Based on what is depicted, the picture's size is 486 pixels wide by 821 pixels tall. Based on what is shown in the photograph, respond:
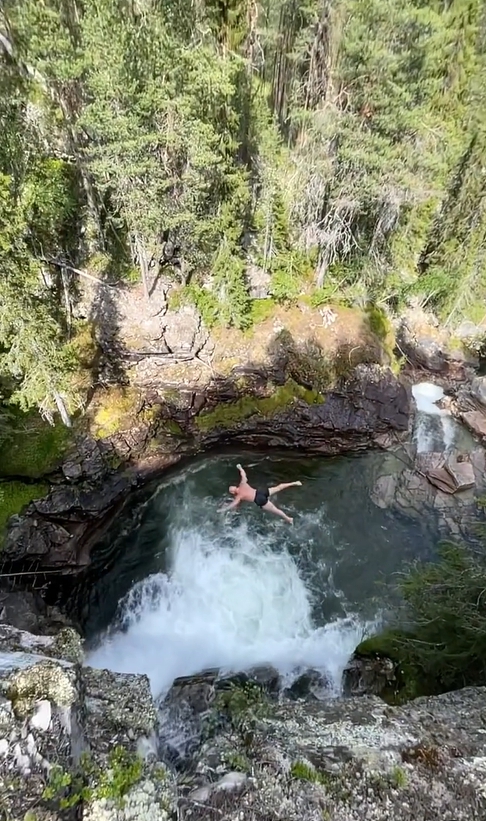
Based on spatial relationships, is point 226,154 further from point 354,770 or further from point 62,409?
point 354,770

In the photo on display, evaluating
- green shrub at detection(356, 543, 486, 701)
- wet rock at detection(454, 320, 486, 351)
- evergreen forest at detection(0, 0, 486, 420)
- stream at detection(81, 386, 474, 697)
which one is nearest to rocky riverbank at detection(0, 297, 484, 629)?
stream at detection(81, 386, 474, 697)

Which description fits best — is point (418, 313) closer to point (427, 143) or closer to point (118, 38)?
point (427, 143)

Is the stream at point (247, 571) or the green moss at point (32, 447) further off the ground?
the green moss at point (32, 447)

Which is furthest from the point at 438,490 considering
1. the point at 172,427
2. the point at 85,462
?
the point at 85,462

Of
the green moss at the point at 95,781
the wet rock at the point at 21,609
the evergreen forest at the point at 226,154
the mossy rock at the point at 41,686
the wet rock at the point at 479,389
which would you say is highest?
the evergreen forest at the point at 226,154

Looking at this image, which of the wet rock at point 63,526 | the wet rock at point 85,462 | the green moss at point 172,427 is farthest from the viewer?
the green moss at point 172,427

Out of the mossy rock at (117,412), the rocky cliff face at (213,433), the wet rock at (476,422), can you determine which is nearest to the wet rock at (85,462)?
the rocky cliff face at (213,433)

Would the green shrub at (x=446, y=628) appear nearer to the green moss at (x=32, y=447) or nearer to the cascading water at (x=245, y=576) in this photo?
the cascading water at (x=245, y=576)
